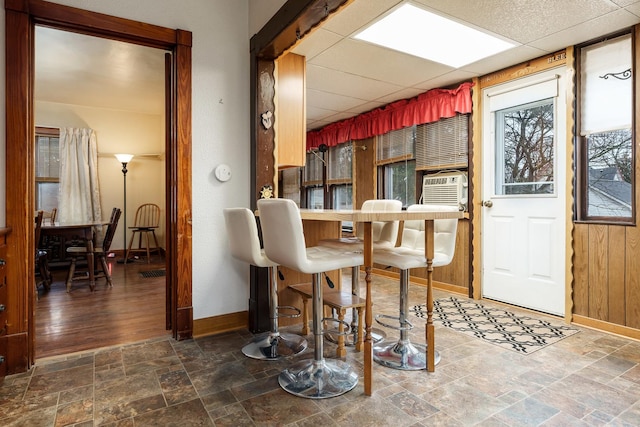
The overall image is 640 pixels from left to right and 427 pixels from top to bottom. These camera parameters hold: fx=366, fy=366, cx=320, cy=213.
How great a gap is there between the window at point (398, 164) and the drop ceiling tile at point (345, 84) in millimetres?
648

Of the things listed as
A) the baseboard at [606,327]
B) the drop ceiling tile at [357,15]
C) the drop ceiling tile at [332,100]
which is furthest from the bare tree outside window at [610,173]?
the drop ceiling tile at [332,100]

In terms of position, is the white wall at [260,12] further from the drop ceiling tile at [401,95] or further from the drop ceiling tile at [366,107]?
the drop ceiling tile at [366,107]

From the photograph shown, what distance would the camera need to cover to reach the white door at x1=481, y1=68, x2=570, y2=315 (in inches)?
126

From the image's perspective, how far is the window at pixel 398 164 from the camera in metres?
4.71

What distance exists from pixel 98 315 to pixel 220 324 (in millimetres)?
1234

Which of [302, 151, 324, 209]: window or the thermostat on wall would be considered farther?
[302, 151, 324, 209]: window

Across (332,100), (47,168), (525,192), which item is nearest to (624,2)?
(525,192)

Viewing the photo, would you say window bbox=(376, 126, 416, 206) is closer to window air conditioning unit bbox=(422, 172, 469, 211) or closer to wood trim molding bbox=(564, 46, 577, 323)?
window air conditioning unit bbox=(422, 172, 469, 211)

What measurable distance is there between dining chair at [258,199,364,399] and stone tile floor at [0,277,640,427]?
9 cm

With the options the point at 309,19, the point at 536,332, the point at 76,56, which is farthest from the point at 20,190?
the point at 536,332

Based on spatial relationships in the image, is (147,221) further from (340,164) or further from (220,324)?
(220,324)

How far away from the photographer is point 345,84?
13.4 feet

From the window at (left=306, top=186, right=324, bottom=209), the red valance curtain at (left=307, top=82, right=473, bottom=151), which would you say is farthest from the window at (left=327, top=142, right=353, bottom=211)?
the window at (left=306, top=186, right=324, bottom=209)

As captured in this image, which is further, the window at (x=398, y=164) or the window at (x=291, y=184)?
the window at (x=291, y=184)
